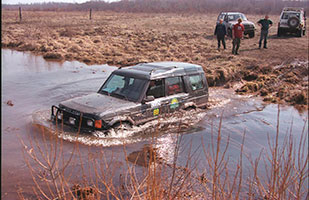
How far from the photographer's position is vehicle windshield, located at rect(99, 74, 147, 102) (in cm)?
817

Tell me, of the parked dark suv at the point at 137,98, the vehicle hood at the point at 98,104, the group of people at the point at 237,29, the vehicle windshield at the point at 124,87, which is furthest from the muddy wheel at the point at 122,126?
the group of people at the point at 237,29

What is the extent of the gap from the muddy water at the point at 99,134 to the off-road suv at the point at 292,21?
13.9 meters

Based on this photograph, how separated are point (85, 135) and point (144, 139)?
1.37m

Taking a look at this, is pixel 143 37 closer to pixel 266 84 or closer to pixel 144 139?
pixel 266 84

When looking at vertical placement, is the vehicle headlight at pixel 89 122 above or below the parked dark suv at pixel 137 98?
below

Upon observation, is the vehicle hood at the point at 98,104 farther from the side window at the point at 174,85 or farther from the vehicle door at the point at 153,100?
the side window at the point at 174,85

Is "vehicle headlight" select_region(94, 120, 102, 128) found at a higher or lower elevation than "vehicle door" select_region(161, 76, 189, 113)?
lower

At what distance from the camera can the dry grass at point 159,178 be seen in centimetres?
319

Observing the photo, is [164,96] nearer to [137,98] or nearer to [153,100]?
[153,100]

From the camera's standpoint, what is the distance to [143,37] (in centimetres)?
3045

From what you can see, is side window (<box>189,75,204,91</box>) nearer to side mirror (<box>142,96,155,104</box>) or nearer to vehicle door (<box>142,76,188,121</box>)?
vehicle door (<box>142,76,188,121</box>)

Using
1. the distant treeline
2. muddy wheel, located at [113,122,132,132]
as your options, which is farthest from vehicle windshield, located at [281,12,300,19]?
the distant treeline

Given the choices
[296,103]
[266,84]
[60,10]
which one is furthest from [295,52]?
[60,10]

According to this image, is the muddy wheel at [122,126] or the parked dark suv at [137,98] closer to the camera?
the parked dark suv at [137,98]
